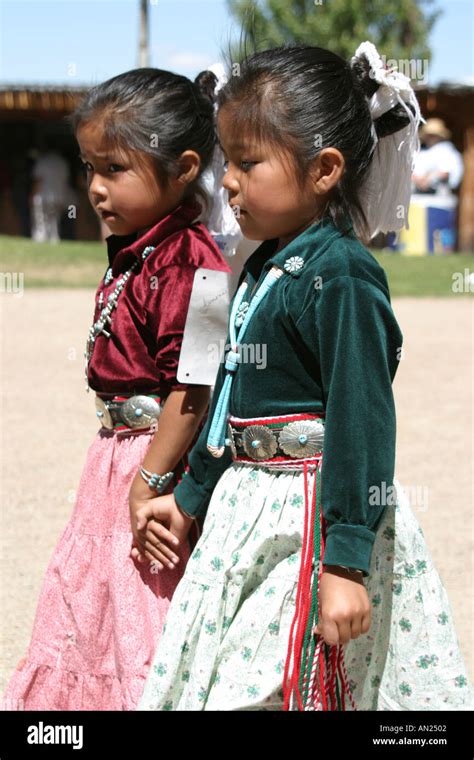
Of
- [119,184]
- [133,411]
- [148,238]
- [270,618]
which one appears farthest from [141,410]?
[270,618]

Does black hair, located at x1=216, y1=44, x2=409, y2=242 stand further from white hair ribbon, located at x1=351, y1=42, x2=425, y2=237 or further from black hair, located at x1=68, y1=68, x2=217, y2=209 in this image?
black hair, located at x1=68, y1=68, x2=217, y2=209

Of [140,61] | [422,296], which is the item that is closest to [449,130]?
[140,61]

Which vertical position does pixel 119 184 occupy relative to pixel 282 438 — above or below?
above

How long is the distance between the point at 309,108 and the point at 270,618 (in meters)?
0.93

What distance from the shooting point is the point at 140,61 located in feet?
63.8

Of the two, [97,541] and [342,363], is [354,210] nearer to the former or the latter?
[342,363]

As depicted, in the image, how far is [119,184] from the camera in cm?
231

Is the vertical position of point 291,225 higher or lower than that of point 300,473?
higher

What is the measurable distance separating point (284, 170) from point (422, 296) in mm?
11188

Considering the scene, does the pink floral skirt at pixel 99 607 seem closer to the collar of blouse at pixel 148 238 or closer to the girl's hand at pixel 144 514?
the girl's hand at pixel 144 514

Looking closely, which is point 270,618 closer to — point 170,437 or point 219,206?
point 170,437

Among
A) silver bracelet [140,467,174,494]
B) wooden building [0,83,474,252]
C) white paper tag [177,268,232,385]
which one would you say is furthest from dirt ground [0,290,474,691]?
wooden building [0,83,474,252]

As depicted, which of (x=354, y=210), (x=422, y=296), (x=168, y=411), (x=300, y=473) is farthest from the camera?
(x=422, y=296)

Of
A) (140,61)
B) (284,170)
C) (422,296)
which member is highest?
(140,61)
